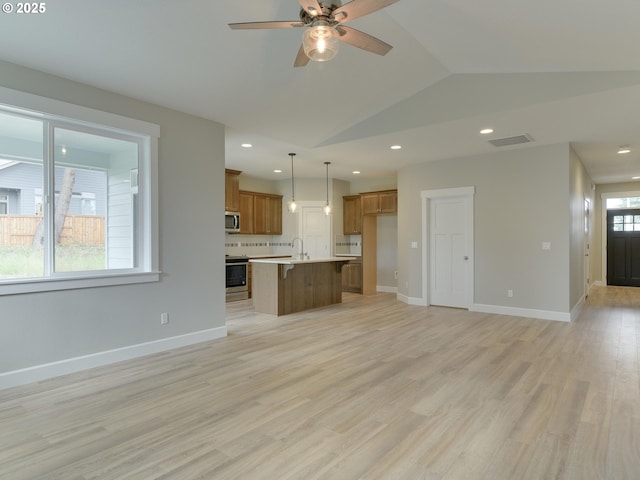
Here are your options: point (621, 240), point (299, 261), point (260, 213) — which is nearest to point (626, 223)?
point (621, 240)

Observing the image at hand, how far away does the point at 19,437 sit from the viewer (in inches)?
91.0

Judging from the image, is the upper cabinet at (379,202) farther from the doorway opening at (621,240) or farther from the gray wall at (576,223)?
the doorway opening at (621,240)

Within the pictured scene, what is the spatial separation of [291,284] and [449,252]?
9.74 feet

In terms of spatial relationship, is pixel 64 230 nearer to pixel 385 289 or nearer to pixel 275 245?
pixel 275 245

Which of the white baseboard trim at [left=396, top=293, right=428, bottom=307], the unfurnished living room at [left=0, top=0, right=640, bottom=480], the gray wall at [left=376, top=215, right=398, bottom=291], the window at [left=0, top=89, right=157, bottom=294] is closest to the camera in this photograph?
the unfurnished living room at [left=0, top=0, right=640, bottom=480]

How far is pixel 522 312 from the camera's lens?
5.82 m

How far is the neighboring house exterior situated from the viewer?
10.4ft

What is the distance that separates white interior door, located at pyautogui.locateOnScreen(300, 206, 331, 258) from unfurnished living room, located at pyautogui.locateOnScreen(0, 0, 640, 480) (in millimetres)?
2341

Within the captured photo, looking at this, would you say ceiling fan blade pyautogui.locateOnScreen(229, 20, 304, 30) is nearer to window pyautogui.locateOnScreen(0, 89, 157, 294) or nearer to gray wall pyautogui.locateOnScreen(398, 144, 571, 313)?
window pyautogui.locateOnScreen(0, 89, 157, 294)

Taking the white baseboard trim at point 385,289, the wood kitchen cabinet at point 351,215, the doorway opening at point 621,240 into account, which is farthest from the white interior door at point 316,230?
the doorway opening at point 621,240

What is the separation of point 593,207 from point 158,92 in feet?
33.4

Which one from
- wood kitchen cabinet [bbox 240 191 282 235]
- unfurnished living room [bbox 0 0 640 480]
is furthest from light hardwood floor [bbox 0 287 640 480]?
wood kitchen cabinet [bbox 240 191 282 235]

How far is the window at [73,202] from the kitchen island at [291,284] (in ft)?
7.65

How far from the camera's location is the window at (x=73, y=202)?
3.21 m
